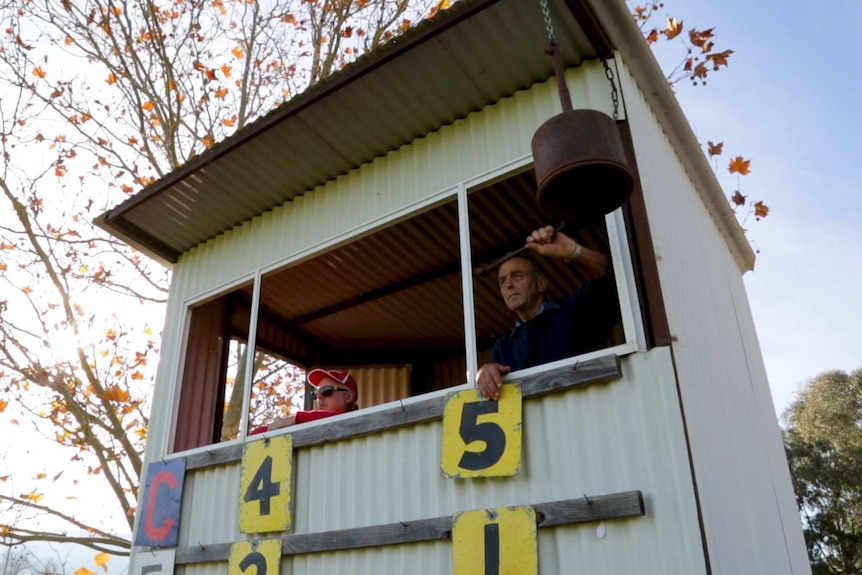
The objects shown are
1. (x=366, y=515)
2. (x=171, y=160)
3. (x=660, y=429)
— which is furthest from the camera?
(x=171, y=160)

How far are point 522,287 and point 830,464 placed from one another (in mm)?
19721

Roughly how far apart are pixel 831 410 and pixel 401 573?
21.7 meters

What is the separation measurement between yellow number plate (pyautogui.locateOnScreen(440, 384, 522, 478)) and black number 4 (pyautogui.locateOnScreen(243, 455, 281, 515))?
145 centimetres

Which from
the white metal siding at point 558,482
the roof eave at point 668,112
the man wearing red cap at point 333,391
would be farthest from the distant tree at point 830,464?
the white metal siding at point 558,482

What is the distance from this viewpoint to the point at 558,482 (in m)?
3.21

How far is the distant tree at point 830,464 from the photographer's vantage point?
18.3 meters

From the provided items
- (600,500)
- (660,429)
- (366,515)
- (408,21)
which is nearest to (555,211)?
(660,429)

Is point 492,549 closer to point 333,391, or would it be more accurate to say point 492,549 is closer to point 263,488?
point 263,488

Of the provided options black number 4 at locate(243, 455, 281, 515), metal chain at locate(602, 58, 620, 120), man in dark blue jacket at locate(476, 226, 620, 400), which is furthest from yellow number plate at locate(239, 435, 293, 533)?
metal chain at locate(602, 58, 620, 120)

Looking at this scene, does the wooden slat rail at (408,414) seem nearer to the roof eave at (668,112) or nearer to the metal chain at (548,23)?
the metal chain at (548,23)

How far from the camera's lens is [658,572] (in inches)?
109

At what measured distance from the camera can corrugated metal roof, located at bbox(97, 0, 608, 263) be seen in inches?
153

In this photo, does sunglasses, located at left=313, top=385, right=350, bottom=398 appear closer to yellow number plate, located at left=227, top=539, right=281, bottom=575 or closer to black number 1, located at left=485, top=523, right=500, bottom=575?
yellow number plate, located at left=227, top=539, right=281, bottom=575

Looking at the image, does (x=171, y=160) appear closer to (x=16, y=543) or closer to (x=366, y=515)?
(x=16, y=543)
